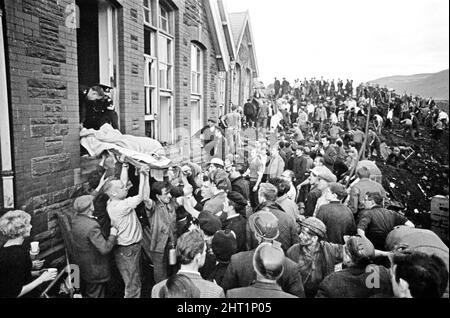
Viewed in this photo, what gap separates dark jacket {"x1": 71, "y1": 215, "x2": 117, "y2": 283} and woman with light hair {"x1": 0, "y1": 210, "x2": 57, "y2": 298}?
327 millimetres

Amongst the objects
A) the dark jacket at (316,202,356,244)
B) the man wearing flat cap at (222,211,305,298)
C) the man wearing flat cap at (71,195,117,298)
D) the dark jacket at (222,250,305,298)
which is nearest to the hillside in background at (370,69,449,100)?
the dark jacket at (316,202,356,244)

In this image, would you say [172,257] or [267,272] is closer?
[267,272]

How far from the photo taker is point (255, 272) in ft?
7.97

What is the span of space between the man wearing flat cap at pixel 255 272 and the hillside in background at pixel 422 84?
1713 mm

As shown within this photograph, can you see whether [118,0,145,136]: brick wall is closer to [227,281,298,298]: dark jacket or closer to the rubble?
[227,281,298,298]: dark jacket

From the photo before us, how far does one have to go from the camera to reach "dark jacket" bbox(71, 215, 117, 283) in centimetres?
264

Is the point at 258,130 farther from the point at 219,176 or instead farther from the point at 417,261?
the point at 417,261

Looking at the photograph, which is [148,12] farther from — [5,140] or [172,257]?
[172,257]

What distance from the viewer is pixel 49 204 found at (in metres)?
2.73

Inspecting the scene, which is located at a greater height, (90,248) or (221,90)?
(221,90)

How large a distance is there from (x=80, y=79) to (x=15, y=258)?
1459 mm

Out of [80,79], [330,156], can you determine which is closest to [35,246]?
[80,79]
